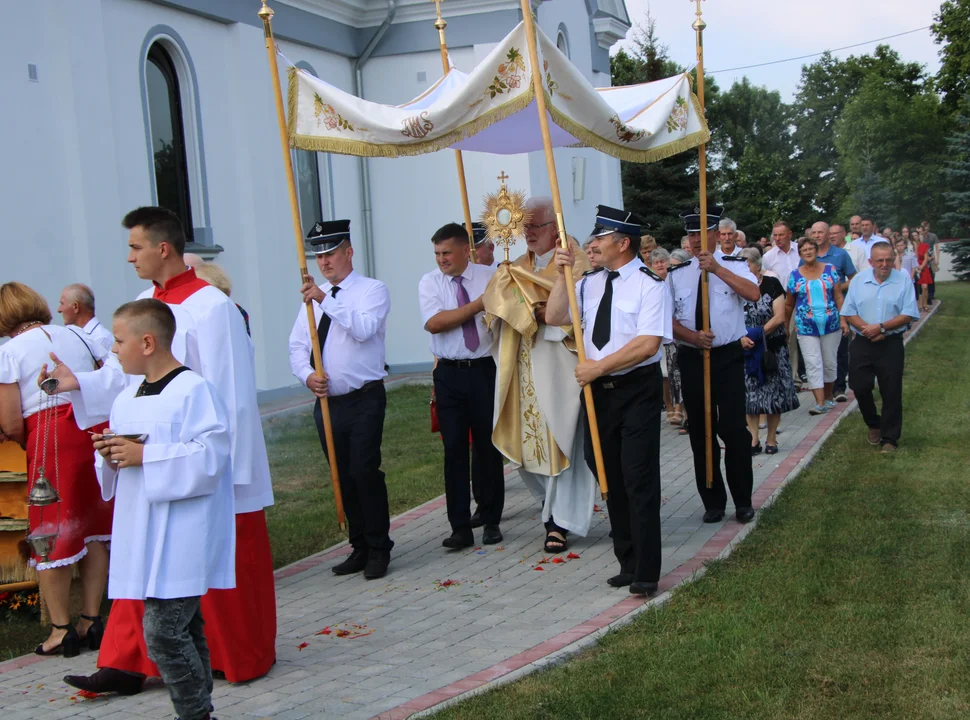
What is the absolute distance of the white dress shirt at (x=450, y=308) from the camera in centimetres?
801

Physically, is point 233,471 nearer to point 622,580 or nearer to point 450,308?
point 622,580

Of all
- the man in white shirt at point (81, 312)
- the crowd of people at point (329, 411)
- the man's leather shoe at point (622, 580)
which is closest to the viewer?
the crowd of people at point (329, 411)

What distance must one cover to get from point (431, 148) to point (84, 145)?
598 centimetres

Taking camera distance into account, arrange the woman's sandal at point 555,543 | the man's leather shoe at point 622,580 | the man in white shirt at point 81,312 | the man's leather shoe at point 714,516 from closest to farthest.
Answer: the man's leather shoe at point 622,580
the man in white shirt at point 81,312
the woman's sandal at point 555,543
the man's leather shoe at point 714,516

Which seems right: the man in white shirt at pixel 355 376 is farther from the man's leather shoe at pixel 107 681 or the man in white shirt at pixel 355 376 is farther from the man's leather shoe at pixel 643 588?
the man's leather shoe at pixel 107 681

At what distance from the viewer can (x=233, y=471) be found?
539 cm

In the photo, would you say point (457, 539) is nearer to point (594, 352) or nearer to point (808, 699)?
point (594, 352)

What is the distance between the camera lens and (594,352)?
6699mm

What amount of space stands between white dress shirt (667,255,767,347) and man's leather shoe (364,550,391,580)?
258 cm

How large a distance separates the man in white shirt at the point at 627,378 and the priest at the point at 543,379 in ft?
3.05

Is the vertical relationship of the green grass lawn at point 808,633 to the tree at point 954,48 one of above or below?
below

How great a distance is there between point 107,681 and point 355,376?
8.62 ft

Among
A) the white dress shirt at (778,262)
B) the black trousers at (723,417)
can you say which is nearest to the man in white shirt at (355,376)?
the black trousers at (723,417)

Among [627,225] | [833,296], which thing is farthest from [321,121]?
[833,296]
